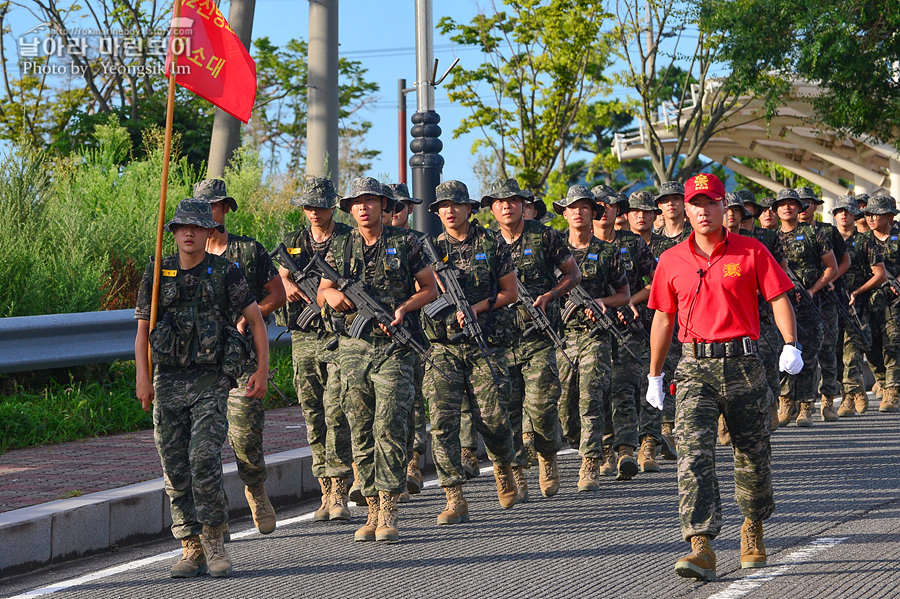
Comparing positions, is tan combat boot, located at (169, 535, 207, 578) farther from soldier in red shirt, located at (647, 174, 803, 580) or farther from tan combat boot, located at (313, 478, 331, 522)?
soldier in red shirt, located at (647, 174, 803, 580)

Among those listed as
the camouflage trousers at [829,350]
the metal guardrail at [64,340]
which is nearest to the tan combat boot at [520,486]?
the metal guardrail at [64,340]

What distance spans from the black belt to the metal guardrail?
549cm

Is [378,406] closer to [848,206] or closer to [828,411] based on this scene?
[828,411]

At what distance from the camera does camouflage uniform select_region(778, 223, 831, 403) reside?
11.9 meters

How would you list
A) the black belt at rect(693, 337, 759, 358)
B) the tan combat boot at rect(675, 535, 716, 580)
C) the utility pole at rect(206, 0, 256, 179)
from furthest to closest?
the utility pole at rect(206, 0, 256, 179), the black belt at rect(693, 337, 759, 358), the tan combat boot at rect(675, 535, 716, 580)

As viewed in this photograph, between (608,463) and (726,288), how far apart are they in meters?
3.82

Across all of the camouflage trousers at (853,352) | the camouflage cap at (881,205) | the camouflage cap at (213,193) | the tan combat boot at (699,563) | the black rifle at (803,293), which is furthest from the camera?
the camouflage cap at (881,205)

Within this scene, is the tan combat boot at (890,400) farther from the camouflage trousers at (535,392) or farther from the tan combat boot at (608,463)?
the camouflage trousers at (535,392)

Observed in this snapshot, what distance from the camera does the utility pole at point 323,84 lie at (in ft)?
46.6

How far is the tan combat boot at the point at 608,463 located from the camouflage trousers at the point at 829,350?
3.83m

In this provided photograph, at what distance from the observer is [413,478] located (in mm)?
8477

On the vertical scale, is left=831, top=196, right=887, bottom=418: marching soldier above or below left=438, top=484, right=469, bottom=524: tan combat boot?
above

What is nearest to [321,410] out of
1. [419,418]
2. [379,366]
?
[419,418]

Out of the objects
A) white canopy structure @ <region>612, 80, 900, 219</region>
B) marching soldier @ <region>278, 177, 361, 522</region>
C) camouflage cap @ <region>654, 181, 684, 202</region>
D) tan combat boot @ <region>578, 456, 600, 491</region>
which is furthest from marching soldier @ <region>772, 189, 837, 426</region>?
white canopy structure @ <region>612, 80, 900, 219</region>
